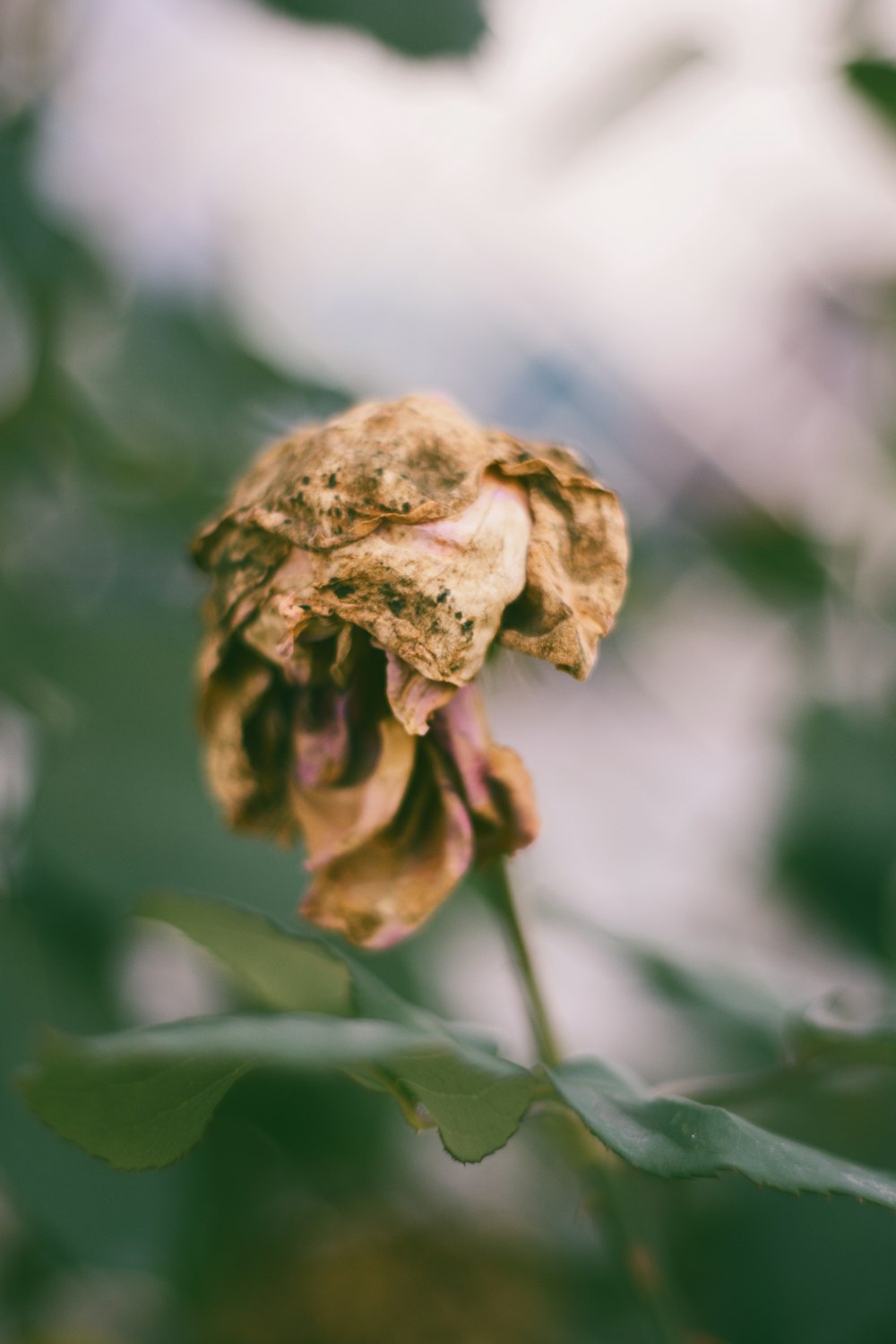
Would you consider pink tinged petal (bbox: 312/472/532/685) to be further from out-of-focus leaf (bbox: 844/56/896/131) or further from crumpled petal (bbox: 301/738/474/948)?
out-of-focus leaf (bbox: 844/56/896/131)

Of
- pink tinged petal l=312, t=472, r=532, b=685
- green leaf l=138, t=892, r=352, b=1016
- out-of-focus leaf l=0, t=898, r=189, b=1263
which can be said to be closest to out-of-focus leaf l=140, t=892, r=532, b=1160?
green leaf l=138, t=892, r=352, b=1016

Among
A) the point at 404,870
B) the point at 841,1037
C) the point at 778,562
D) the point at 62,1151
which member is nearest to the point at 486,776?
the point at 404,870

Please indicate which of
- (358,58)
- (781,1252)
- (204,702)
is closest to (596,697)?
(781,1252)

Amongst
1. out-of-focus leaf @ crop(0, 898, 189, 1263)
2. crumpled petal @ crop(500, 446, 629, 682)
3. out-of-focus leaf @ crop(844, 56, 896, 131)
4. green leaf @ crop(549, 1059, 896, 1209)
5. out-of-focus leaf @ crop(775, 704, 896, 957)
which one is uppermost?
out-of-focus leaf @ crop(844, 56, 896, 131)

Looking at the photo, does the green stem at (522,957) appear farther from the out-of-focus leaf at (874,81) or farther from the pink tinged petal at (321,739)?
the out-of-focus leaf at (874,81)

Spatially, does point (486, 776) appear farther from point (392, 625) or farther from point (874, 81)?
point (874, 81)
